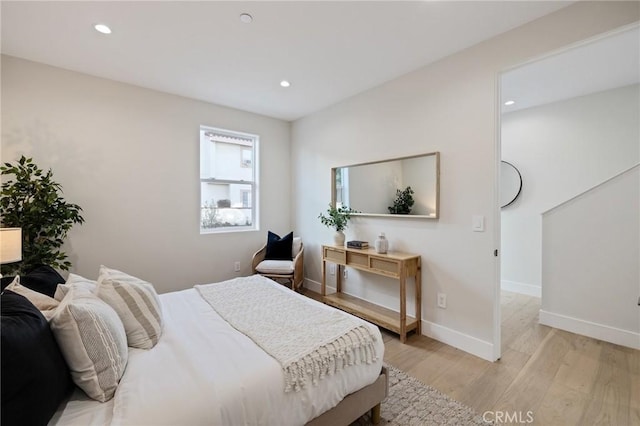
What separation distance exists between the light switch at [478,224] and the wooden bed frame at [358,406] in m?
1.46

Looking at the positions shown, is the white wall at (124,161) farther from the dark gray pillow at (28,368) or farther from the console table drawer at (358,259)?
the dark gray pillow at (28,368)

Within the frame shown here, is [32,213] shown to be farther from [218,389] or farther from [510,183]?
[510,183]

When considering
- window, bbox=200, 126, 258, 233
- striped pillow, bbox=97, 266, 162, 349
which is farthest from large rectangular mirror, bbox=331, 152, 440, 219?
striped pillow, bbox=97, 266, 162, 349

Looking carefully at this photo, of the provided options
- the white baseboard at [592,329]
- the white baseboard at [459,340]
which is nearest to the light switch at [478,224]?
the white baseboard at [459,340]

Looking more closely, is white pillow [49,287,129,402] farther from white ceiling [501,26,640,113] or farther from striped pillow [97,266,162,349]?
white ceiling [501,26,640,113]

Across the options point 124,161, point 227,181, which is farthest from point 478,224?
point 124,161

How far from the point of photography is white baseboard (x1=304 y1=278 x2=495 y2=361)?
91.0 inches

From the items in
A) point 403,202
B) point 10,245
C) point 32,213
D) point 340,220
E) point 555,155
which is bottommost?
point 10,245

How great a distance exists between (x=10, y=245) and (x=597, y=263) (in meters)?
4.91

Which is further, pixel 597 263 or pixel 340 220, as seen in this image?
pixel 340 220

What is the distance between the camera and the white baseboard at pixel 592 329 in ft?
8.02

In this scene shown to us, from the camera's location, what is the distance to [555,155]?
3674 mm
